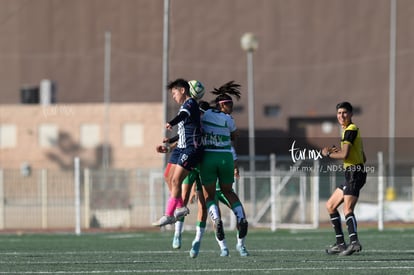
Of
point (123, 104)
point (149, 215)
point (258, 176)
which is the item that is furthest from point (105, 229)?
point (123, 104)

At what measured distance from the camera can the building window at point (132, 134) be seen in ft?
190

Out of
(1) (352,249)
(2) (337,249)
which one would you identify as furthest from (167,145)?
(1) (352,249)

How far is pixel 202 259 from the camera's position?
1488 cm

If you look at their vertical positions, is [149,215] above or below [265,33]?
below

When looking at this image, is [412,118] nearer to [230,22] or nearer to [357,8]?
[357,8]

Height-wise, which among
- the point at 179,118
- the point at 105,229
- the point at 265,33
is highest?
the point at 265,33

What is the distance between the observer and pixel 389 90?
61188mm

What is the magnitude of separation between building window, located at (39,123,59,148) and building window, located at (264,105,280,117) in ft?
39.8

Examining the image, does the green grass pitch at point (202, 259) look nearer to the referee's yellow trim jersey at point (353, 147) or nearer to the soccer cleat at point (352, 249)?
the soccer cleat at point (352, 249)

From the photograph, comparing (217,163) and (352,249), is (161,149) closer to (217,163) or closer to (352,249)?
(217,163)

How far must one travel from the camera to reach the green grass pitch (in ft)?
42.5

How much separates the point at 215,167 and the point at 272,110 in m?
48.1

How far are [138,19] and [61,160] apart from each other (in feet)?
33.7

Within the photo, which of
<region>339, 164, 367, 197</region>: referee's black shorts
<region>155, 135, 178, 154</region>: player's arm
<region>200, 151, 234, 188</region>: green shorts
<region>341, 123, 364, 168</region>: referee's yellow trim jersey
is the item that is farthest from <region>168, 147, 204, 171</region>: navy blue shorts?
<region>339, 164, 367, 197</region>: referee's black shorts
